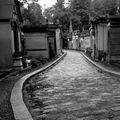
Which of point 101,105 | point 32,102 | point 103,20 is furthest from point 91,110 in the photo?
point 103,20

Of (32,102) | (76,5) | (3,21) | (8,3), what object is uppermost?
(76,5)

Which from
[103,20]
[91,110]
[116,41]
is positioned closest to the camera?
[91,110]

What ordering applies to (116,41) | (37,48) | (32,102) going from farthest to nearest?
1. (37,48)
2. (116,41)
3. (32,102)

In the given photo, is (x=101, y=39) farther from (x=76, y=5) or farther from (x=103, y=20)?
(x=76, y=5)

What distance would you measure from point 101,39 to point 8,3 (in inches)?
404

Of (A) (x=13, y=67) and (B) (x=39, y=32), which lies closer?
(A) (x=13, y=67)

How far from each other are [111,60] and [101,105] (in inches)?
479

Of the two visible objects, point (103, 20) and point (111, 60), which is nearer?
point (111, 60)

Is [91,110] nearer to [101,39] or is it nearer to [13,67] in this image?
[13,67]

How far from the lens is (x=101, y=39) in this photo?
22.7 meters

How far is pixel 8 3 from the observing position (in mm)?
15203

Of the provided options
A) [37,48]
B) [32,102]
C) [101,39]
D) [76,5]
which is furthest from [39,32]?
[76,5]

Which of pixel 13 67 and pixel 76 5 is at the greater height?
pixel 76 5

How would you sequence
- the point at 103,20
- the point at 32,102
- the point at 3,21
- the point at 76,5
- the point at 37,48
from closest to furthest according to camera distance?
the point at 32,102 < the point at 3,21 < the point at 103,20 < the point at 37,48 < the point at 76,5
